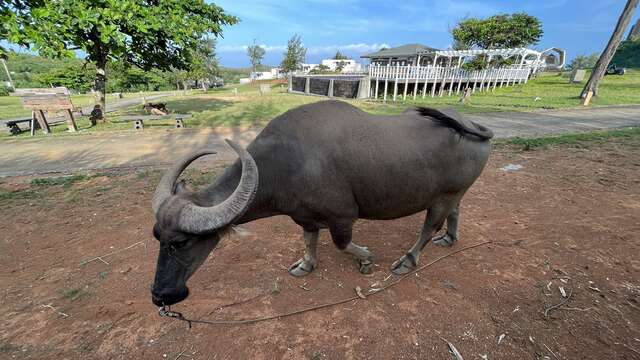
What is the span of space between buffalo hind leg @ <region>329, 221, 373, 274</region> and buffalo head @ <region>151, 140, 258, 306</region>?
1166 mm

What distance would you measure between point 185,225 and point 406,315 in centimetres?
220

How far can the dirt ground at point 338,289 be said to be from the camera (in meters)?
2.64

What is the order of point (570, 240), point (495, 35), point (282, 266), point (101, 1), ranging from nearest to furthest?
1. point (282, 266)
2. point (570, 240)
3. point (101, 1)
4. point (495, 35)

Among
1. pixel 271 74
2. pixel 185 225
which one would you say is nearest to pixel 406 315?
pixel 185 225

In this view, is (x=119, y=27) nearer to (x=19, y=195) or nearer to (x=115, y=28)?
(x=115, y=28)

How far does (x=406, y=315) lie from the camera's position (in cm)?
294

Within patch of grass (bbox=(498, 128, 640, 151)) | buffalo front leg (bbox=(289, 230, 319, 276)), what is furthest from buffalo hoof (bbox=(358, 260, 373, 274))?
patch of grass (bbox=(498, 128, 640, 151))

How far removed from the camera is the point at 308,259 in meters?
3.59

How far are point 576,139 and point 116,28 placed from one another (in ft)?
45.9

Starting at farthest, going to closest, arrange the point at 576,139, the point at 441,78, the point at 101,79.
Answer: the point at 441,78
the point at 101,79
the point at 576,139

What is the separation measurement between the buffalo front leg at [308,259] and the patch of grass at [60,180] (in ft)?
17.9

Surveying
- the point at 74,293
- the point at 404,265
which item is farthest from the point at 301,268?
the point at 74,293

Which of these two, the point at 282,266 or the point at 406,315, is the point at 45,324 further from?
the point at 406,315

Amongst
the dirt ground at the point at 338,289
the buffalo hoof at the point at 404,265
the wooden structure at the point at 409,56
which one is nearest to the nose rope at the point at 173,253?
the dirt ground at the point at 338,289
